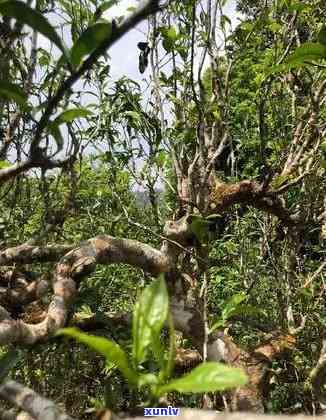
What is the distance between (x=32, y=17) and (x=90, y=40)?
113mm

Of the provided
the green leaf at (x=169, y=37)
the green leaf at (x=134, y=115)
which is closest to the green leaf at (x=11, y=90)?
the green leaf at (x=169, y=37)

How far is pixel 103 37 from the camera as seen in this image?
34.8 inches

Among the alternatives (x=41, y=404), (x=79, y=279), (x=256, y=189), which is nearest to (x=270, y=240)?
(x=256, y=189)

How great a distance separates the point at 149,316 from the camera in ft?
2.68

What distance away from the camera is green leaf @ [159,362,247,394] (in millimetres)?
676

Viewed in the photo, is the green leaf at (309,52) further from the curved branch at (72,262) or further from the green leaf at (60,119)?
the curved branch at (72,262)

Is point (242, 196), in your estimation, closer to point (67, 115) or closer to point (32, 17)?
point (67, 115)

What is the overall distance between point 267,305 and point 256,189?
5.15 feet

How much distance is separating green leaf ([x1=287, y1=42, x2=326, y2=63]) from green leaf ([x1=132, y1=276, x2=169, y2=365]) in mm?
687

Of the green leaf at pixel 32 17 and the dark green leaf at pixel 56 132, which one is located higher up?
the green leaf at pixel 32 17

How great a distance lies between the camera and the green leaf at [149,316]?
0.81 meters

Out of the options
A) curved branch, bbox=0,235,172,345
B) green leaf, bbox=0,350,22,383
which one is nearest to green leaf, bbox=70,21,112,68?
green leaf, bbox=0,350,22,383

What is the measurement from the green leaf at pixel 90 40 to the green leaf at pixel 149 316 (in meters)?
0.40

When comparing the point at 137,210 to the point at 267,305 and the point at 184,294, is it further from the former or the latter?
the point at 184,294
